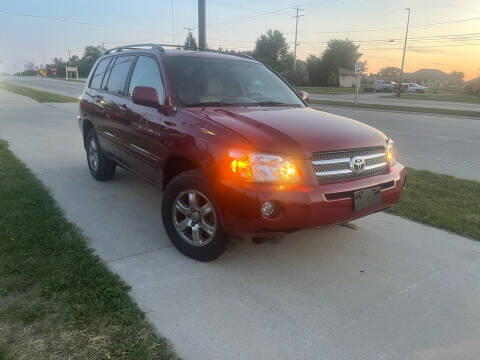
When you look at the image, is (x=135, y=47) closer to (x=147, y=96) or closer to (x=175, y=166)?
(x=147, y=96)

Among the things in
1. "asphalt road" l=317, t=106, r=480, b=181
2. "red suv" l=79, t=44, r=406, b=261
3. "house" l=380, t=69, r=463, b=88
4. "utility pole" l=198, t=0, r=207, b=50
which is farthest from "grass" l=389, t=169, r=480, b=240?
"house" l=380, t=69, r=463, b=88

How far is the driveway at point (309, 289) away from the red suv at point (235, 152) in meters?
0.43

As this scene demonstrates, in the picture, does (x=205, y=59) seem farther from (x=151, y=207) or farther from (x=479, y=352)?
(x=479, y=352)

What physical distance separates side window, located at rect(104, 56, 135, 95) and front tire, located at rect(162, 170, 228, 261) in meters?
1.90

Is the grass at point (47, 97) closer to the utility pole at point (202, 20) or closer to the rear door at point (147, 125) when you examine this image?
the utility pole at point (202, 20)

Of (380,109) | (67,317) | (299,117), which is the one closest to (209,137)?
(299,117)

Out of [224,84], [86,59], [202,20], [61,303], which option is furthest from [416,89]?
[86,59]

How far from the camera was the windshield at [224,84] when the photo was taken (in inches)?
154

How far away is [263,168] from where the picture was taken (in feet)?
9.68

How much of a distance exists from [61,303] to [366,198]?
2450mm

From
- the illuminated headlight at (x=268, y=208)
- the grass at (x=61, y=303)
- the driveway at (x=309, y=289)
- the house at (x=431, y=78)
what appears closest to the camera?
the grass at (x=61, y=303)

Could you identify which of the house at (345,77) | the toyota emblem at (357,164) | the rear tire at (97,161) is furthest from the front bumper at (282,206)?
the house at (345,77)

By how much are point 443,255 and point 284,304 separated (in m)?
1.84

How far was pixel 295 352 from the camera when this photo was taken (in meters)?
2.42
